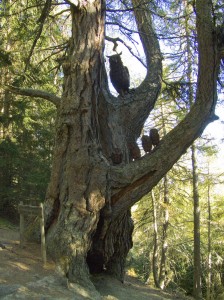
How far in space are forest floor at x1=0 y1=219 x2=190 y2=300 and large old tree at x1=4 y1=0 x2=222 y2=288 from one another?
0.45 meters

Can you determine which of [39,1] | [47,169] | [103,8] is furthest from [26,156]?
[103,8]

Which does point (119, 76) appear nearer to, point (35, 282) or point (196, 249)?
point (35, 282)

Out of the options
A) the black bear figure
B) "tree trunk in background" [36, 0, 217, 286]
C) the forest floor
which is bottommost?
the forest floor

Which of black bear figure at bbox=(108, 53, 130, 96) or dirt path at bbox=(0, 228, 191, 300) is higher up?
black bear figure at bbox=(108, 53, 130, 96)

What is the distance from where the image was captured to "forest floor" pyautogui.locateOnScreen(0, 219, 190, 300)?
4.72 metres

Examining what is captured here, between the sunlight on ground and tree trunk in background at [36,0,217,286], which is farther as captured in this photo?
tree trunk in background at [36,0,217,286]

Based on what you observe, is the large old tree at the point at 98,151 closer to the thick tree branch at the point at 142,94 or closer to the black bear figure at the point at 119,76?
the thick tree branch at the point at 142,94

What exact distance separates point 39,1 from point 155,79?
Answer: 3798 millimetres

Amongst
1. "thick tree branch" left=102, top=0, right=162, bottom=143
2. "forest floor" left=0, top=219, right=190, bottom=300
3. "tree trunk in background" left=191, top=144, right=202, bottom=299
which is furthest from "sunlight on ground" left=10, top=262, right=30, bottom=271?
"tree trunk in background" left=191, top=144, right=202, bottom=299

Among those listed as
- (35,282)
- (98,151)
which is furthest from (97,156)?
(35,282)

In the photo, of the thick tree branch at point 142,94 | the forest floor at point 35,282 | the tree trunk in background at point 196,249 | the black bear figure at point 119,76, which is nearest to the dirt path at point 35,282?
the forest floor at point 35,282

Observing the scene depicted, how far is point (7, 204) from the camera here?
46.6 feet

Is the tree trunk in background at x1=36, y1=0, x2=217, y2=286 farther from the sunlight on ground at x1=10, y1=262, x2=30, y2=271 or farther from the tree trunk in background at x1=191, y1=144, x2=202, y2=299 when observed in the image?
the tree trunk in background at x1=191, y1=144, x2=202, y2=299

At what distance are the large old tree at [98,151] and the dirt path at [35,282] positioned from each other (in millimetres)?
466
